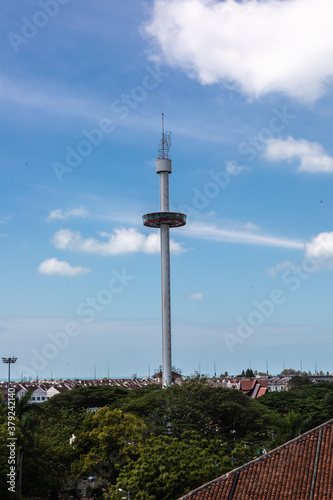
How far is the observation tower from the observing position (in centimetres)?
8281

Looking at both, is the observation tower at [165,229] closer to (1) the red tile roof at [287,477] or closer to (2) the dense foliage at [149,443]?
(2) the dense foliage at [149,443]

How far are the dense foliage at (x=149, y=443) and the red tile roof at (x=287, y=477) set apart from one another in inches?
251

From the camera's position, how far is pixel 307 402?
252 feet

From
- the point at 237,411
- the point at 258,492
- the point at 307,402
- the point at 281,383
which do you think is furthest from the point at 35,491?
the point at 281,383

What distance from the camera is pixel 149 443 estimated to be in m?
32.5

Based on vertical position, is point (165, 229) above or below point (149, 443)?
above

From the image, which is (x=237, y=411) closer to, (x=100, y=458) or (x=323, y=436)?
(x=100, y=458)

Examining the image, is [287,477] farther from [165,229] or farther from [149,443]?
[165,229]

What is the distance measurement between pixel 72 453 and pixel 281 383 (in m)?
137

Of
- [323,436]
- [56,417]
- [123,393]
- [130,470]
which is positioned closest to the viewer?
[323,436]

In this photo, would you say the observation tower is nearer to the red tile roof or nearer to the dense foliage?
the dense foliage

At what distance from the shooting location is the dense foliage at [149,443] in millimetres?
27266

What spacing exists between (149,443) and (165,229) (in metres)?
54.9

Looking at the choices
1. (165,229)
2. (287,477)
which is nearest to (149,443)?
(287,477)
